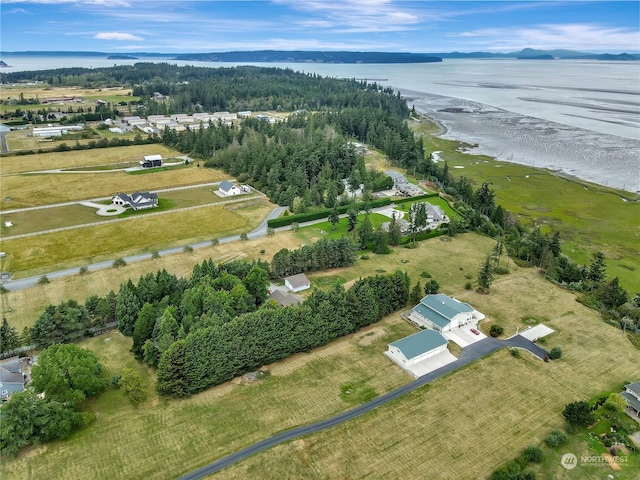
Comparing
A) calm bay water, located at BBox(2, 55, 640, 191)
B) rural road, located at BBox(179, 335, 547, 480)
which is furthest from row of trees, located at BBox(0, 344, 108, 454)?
calm bay water, located at BBox(2, 55, 640, 191)

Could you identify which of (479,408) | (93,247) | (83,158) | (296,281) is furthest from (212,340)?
(83,158)

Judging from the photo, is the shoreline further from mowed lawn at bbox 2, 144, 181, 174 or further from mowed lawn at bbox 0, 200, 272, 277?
mowed lawn at bbox 2, 144, 181, 174

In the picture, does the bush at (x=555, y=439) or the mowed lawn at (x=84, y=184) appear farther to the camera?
the mowed lawn at (x=84, y=184)

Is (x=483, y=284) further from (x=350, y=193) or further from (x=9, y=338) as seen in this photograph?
(x=9, y=338)
